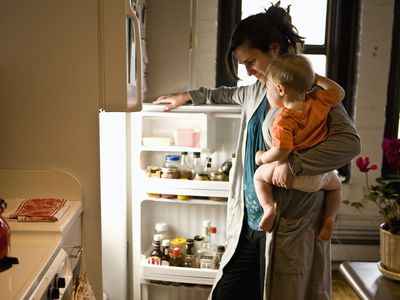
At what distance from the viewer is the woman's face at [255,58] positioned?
1.57 m

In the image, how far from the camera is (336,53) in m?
2.79

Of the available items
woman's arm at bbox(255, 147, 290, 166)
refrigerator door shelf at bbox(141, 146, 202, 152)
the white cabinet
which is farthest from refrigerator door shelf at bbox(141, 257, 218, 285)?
woman's arm at bbox(255, 147, 290, 166)

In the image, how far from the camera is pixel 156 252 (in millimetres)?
2150

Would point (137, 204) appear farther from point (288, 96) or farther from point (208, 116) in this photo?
point (288, 96)

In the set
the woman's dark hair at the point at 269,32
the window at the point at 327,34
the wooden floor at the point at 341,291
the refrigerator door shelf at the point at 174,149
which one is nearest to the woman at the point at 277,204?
the woman's dark hair at the point at 269,32

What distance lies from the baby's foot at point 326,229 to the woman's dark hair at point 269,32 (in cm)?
61

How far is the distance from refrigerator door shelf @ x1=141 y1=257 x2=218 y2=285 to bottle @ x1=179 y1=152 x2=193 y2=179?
442 millimetres

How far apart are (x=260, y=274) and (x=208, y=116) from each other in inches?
30.4

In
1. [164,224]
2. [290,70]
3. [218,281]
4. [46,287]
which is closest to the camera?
[46,287]

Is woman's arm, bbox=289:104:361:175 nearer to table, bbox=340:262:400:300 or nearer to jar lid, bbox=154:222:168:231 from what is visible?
table, bbox=340:262:400:300

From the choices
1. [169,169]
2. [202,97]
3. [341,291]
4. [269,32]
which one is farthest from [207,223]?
[341,291]

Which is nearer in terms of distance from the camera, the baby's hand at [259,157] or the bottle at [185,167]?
→ the baby's hand at [259,157]

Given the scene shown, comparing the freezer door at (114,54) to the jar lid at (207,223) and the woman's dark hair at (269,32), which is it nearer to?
the woman's dark hair at (269,32)

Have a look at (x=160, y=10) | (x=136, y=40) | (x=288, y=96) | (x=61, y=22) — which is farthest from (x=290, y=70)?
(x=160, y=10)
